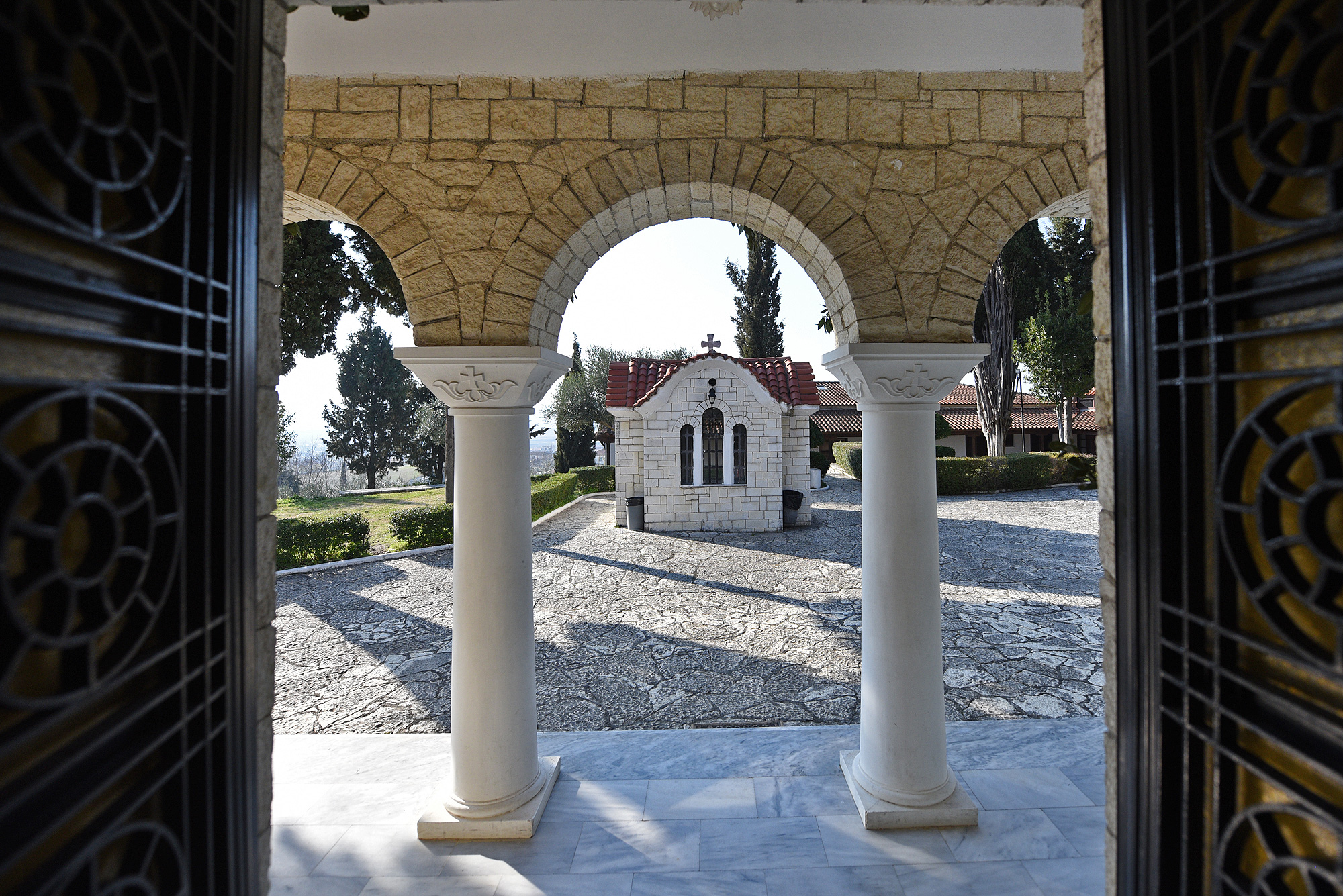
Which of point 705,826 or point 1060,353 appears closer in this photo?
point 705,826

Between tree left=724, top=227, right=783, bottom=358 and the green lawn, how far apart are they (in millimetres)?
15402

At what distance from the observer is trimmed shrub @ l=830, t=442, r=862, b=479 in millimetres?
23156

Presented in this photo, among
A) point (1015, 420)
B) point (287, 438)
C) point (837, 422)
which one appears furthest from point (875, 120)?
point (1015, 420)

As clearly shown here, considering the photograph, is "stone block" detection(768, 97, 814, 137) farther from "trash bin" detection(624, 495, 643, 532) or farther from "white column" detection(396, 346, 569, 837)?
"trash bin" detection(624, 495, 643, 532)

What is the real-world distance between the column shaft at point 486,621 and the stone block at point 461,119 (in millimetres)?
1437

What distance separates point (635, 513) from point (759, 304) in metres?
18.6

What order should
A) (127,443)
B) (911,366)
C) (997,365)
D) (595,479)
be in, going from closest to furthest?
(127,443) < (911,366) < (997,365) < (595,479)

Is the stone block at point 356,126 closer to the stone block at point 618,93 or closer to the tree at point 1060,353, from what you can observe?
the stone block at point 618,93

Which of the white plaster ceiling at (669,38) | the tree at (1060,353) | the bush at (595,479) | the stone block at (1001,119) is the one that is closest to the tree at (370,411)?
the bush at (595,479)

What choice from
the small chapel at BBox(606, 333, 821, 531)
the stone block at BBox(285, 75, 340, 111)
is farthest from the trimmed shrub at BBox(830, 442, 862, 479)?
the stone block at BBox(285, 75, 340, 111)

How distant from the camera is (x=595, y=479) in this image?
845 inches

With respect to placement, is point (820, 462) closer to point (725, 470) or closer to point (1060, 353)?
point (1060, 353)

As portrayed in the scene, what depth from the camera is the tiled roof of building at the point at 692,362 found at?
556 inches

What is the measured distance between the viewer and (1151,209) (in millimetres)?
1390
